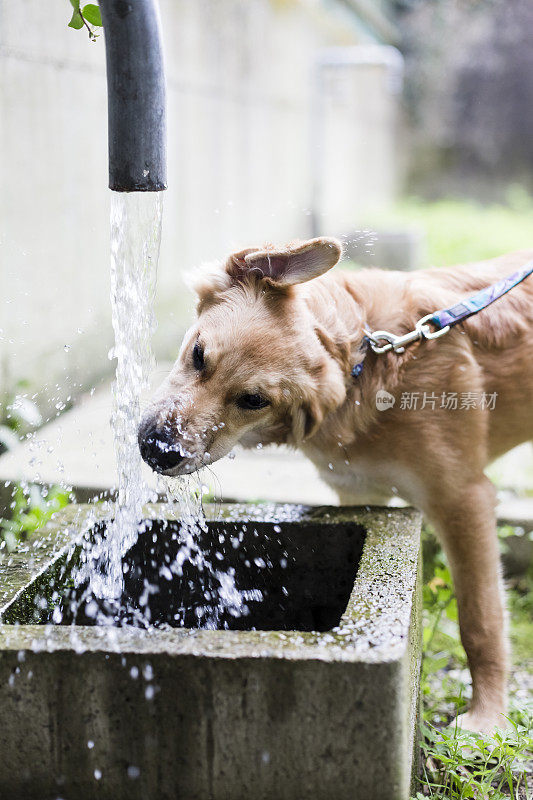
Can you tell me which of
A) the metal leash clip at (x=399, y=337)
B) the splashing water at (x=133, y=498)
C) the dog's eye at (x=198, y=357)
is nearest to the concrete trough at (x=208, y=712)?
the splashing water at (x=133, y=498)

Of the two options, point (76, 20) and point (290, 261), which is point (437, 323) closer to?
point (290, 261)

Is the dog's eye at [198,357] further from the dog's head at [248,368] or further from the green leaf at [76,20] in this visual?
the green leaf at [76,20]

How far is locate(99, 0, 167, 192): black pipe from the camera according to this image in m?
2.30

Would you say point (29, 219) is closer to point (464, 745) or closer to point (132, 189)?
point (132, 189)

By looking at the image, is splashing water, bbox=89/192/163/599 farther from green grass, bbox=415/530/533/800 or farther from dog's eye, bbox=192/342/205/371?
green grass, bbox=415/530/533/800

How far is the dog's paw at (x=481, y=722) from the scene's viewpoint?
3076mm

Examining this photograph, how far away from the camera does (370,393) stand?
3.20 m

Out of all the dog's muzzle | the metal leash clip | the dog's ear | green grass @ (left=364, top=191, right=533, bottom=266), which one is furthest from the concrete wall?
green grass @ (left=364, top=191, right=533, bottom=266)

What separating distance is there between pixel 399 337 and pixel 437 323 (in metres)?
0.17

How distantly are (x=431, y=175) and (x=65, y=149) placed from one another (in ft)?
70.1

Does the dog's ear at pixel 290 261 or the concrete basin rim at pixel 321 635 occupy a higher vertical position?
the dog's ear at pixel 290 261

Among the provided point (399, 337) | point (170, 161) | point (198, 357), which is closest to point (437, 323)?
point (399, 337)

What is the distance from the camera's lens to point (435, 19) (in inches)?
867

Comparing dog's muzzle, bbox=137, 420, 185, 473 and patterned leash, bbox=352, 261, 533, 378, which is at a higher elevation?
patterned leash, bbox=352, 261, 533, 378
